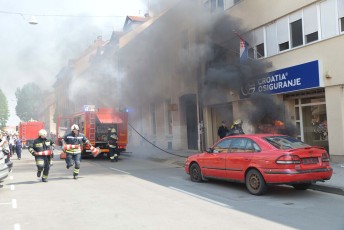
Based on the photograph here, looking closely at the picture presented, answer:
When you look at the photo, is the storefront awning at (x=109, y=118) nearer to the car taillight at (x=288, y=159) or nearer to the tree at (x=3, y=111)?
the car taillight at (x=288, y=159)

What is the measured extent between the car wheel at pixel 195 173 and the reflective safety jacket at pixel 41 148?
158 inches

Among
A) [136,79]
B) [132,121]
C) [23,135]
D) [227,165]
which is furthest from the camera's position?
[23,135]

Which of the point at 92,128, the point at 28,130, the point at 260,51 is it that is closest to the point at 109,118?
the point at 92,128

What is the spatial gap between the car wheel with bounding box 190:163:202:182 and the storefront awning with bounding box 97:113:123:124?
28.9ft

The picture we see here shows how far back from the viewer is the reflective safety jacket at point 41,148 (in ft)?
33.7

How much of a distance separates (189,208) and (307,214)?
1972mm

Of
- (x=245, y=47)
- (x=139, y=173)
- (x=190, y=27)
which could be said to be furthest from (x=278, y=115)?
(x=190, y=27)

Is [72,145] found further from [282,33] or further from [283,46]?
[282,33]

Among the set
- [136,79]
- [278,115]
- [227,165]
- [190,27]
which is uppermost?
[190,27]

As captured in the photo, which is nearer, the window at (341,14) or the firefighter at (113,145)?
the window at (341,14)

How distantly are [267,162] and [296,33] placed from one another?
313 inches

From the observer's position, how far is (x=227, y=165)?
862cm

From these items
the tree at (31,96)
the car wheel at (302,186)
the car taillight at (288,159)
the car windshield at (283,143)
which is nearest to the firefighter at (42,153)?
the car windshield at (283,143)

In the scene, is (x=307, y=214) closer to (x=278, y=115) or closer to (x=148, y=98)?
(x=278, y=115)
